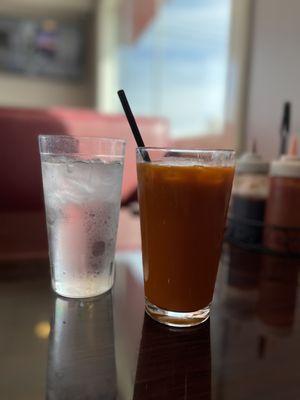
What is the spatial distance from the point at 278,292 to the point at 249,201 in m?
0.31

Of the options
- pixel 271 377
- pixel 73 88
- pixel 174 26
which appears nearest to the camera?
pixel 271 377

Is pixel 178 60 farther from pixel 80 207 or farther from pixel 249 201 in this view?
pixel 80 207

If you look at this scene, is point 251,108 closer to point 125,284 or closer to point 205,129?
point 205,129

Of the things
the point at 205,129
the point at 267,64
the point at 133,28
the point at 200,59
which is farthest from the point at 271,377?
the point at 133,28

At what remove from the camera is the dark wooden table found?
0.31m

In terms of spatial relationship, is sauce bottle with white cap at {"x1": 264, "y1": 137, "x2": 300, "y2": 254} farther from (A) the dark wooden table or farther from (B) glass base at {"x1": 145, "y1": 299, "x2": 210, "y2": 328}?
(B) glass base at {"x1": 145, "y1": 299, "x2": 210, "y2": 328}

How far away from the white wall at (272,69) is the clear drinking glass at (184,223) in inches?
42.7

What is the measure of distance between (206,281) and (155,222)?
87 millimetres

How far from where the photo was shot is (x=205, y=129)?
2748 millimetres

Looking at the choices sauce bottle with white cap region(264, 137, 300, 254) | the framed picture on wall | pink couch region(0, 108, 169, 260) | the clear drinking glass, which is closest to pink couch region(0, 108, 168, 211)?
pink couch region(0, 108, 169, 260)

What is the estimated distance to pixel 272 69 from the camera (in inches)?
66.9

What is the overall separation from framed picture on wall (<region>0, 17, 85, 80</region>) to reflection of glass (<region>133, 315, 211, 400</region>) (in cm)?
522

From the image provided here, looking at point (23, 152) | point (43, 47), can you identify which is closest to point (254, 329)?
point (23, 152)

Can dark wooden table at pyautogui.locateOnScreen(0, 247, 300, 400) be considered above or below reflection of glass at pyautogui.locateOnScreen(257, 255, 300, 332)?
above
